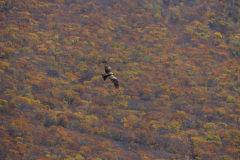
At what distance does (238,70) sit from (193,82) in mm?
5274

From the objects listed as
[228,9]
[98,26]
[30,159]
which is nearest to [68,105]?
[30,159]

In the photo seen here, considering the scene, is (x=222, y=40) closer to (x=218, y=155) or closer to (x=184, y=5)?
(x=184, y=5)

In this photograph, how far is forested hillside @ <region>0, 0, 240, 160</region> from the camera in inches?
984

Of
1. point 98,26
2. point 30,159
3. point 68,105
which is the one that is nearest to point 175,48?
point 98,26

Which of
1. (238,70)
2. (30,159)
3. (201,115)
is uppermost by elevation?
(238,70)

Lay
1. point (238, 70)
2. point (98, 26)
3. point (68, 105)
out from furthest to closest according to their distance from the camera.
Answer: point (98, 26) → point (238, 70) → point (68, 105)

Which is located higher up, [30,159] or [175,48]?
[175,48]

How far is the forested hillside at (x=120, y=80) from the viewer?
25.0 m

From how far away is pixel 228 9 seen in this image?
42.7m

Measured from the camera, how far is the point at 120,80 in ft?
103

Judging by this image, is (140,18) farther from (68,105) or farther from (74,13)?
(68,105)

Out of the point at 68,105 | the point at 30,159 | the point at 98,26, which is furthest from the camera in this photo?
the point at 98,26

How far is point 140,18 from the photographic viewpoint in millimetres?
40625

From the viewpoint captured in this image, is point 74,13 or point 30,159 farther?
point 74,13
